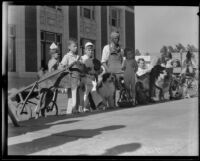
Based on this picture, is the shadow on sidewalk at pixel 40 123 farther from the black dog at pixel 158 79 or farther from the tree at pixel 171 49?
the tree at pixel 171 49

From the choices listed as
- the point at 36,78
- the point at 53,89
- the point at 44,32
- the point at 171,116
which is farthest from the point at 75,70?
the point at 171,116

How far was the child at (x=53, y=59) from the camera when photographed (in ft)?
17.9

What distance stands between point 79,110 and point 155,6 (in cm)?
311

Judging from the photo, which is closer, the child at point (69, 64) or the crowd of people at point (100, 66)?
the crowd of people at point (100, 66)

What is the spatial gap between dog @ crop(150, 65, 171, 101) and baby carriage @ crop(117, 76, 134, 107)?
498mm

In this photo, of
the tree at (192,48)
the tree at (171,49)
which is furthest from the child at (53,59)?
the tree at (192,48)

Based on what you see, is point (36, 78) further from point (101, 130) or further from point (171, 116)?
point (171, 116)

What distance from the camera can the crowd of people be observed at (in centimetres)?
549

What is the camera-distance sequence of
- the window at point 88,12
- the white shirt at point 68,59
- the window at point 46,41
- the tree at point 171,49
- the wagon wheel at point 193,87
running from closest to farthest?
1. the window at point 88,12
2. the tree at point 171,49
3. the window at point 46,41
4. the white shirt at point 68,59
5. the wagon wheel at point 193,87

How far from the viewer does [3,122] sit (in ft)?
13.5

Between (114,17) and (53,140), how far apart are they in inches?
68.4

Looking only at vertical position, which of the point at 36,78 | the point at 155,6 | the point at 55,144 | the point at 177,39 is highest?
the point at 155,6

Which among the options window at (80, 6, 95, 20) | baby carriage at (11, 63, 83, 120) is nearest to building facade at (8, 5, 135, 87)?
window at (80, 6, 95, 20)

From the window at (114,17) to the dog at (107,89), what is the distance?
51.9 inches
